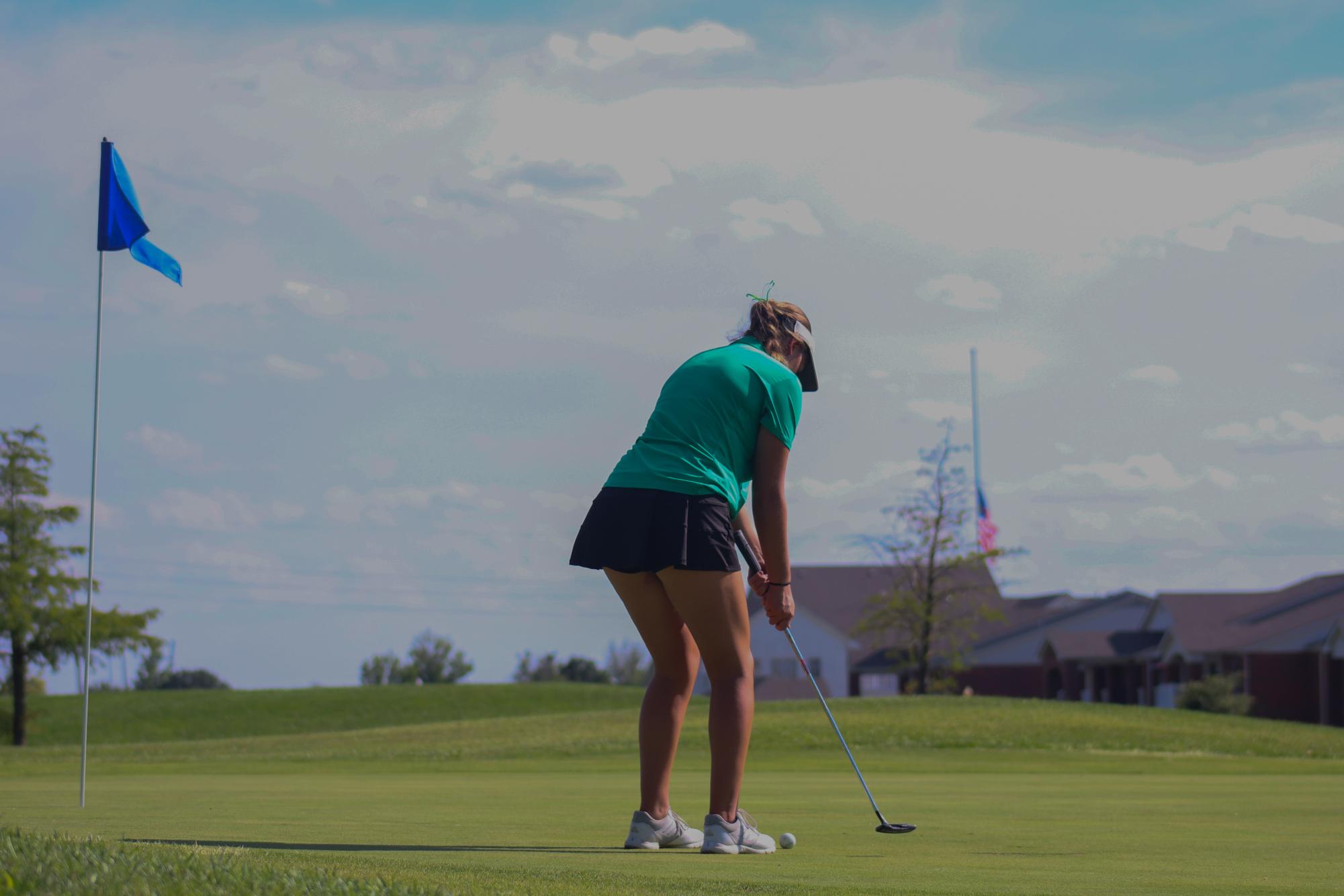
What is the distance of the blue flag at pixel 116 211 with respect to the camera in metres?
11.7

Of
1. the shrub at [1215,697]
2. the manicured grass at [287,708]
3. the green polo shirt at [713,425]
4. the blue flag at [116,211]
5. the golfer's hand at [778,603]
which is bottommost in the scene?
the manicured grass at [287,708]

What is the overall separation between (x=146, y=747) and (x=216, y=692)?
118 feet

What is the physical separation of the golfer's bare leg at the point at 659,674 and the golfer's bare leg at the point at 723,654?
123 mm

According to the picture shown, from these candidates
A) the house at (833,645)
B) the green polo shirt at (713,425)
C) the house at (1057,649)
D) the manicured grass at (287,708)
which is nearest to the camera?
the green polo shirt at (713,425)

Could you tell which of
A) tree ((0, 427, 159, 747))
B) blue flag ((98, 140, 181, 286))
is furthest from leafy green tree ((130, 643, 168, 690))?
blue flag ((98, 140, 181, 286))

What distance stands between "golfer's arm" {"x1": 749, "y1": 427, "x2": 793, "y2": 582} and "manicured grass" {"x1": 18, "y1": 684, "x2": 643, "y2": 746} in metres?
55.0

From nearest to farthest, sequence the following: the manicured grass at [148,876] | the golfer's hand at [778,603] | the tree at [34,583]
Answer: the manicured grass at [148,876] < the golfer's hand at [778,603] < the tree at [34,583]

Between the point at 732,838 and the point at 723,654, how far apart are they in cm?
71

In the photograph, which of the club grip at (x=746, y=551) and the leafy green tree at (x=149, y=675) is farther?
the leafy green tree at (x=149, y=675)

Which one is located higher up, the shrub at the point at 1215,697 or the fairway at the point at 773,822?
the fairway at the point at 773,822

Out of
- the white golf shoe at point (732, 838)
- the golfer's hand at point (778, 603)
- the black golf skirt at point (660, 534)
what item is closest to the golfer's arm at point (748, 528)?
the golfer's hand at point (778, 603)

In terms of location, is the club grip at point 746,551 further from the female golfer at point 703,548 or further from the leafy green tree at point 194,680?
the leafy green tree at point 194,680

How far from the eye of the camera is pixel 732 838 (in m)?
6.20

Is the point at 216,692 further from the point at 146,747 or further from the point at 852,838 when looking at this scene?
the point at 852,838
